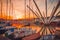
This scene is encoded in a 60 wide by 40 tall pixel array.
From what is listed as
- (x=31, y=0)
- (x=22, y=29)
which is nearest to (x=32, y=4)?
(x=31, y=0)

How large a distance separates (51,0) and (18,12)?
0.78 metres

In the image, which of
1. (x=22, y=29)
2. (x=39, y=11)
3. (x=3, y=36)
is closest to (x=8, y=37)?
(x=3, y=36)

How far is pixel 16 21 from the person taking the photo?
374 cm

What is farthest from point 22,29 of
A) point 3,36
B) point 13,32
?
point 3,36

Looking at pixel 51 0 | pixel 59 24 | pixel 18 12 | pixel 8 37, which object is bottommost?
pixel 8 37

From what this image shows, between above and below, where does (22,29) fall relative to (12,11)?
below

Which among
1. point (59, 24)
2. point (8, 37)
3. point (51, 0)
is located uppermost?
point (51, 0)

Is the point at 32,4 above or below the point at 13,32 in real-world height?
above

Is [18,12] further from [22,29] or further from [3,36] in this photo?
[3,36]

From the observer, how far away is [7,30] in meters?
3.76

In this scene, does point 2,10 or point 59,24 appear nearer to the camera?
point 59,24

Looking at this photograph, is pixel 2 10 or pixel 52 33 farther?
pixel 2 10

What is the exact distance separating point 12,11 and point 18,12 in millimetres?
144

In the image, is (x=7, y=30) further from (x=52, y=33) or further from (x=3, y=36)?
(x=52, y=33)
